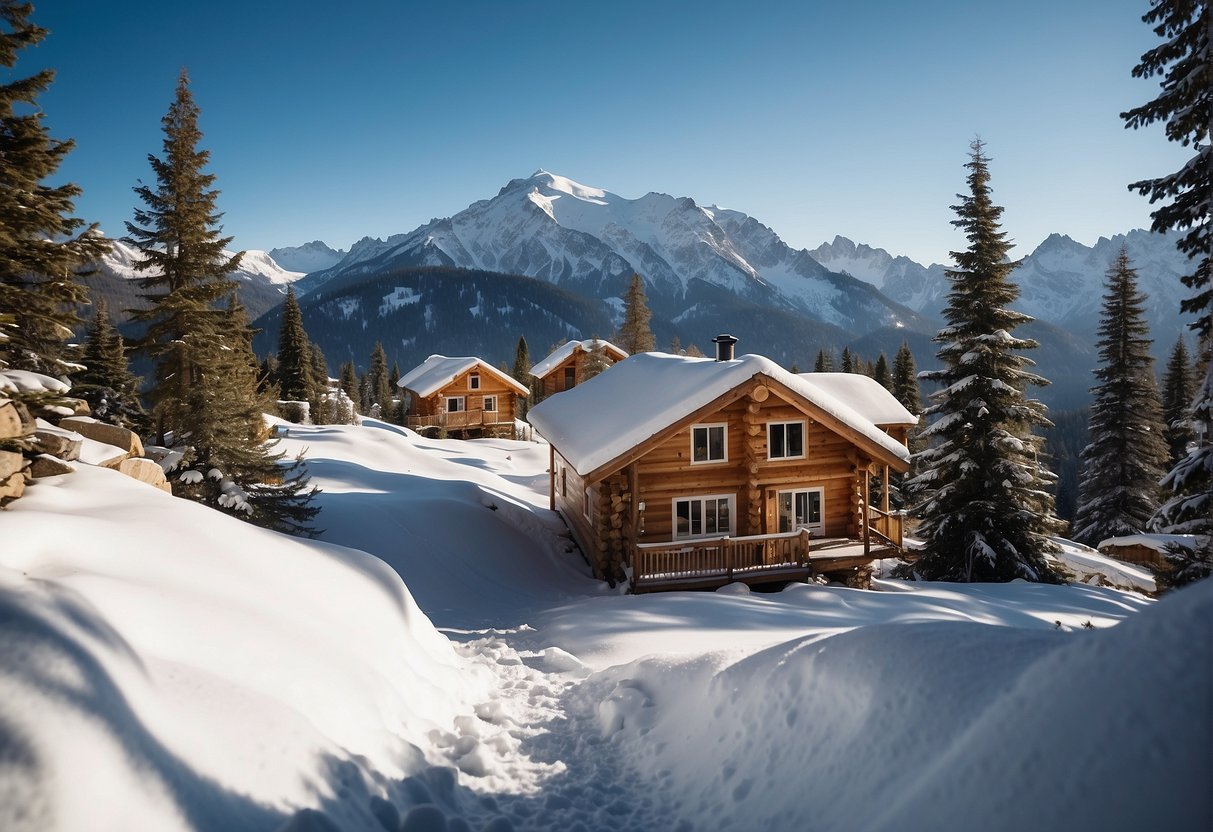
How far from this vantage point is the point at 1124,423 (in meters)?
31.7

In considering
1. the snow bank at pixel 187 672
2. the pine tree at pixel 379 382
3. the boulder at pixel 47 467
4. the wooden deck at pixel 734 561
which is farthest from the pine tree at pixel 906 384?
the pine tree at pixel 379 382

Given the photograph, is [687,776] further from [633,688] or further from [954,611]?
[954,611]

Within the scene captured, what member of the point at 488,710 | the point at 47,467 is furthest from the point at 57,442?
the point at 488,710

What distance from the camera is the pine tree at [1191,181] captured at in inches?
369

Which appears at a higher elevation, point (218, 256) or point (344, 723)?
point (218, 256)

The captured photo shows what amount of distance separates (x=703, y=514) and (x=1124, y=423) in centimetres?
2689

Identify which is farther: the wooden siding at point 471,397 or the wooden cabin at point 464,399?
the wooden siding at point 471,397

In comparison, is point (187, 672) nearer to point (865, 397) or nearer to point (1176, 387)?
point (865, 397)

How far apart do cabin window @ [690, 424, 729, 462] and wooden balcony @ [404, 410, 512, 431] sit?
3578cm

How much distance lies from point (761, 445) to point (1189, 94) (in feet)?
35.0

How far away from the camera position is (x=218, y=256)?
1508cm

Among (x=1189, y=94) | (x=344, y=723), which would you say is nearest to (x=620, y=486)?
(x=344, y=723)

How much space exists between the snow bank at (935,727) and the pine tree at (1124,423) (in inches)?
1322

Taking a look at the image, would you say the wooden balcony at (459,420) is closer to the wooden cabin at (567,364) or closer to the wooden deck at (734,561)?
the wooden cabin at (567,364)
